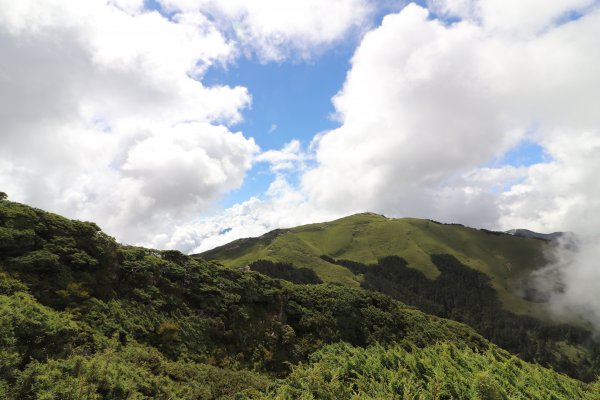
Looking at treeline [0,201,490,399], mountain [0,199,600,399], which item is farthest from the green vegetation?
treeline [0,201,490,399]

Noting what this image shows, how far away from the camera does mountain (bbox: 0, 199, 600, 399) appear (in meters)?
18.8

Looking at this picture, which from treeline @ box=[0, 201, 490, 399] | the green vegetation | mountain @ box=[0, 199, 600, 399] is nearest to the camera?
the green vegetation

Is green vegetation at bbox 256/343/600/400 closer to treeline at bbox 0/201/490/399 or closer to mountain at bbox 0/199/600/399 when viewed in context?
mountain at bbox 0/199/600/399

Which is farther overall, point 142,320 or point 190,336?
point 190,336

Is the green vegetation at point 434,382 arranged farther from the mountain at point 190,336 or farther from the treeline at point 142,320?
the treeline at point 142,320

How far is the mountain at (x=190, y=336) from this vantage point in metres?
18.8

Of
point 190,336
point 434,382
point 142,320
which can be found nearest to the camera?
point 434,382

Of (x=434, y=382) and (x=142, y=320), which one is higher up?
(x=142, y=320)

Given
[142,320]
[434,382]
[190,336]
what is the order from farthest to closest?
[190,336] → [142,320] → [434,382]

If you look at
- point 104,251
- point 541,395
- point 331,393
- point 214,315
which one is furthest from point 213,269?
point 541,395

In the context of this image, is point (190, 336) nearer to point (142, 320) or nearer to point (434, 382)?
point (142, 320)

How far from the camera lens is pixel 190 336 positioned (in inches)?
1384

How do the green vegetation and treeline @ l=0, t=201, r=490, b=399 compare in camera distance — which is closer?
the green vegetation

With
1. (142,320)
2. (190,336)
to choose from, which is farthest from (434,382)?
(142,320)
